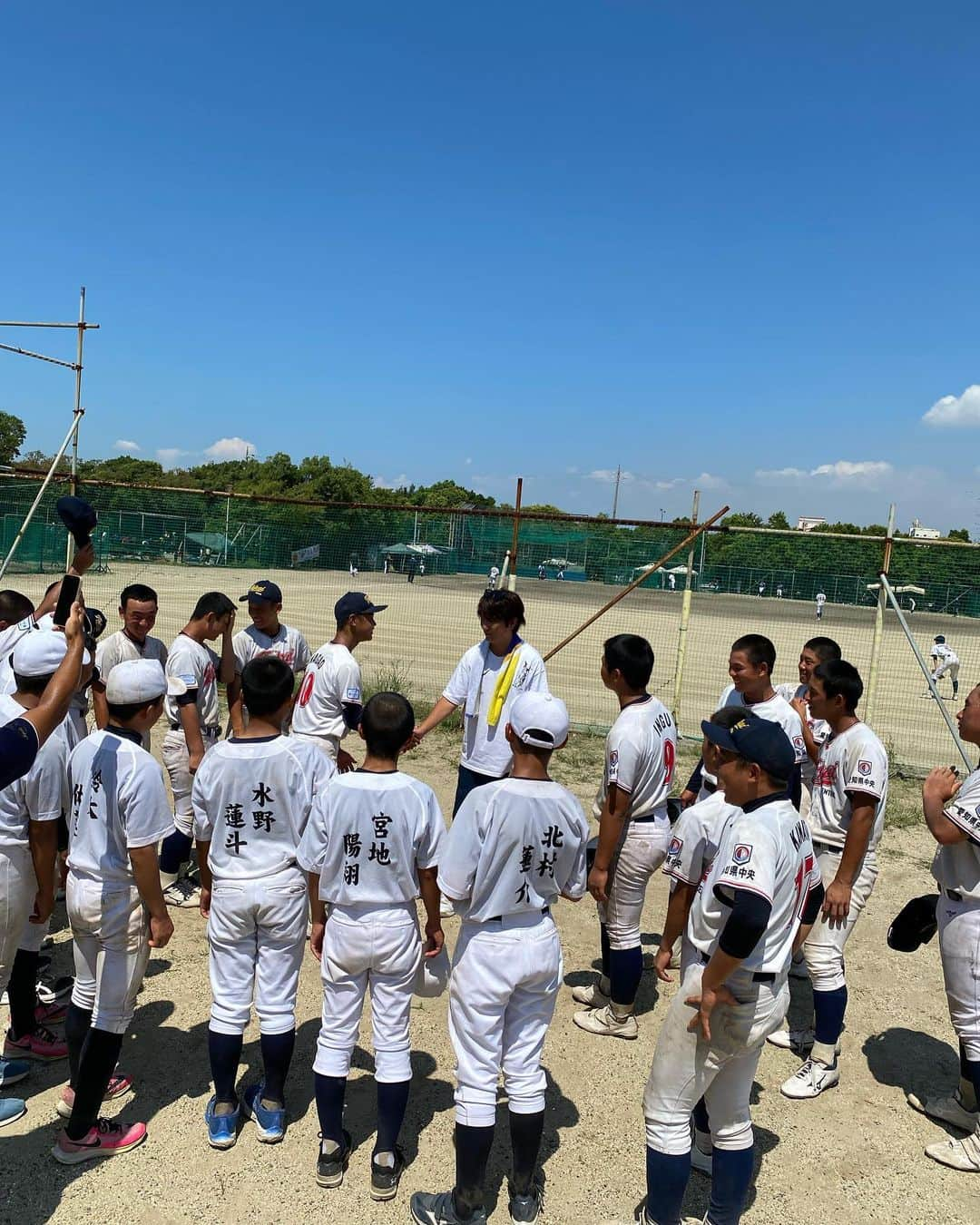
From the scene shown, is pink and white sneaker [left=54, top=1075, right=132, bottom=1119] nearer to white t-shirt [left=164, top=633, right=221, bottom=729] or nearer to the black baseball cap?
white t-shirt [left=164, top=633, right=221, bottom=729]

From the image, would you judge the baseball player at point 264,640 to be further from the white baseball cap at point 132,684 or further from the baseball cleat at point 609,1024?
the baseball cleat at point 609,1024

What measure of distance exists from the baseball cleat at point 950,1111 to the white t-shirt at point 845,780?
3.76 feet

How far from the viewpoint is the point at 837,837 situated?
399 centimetres

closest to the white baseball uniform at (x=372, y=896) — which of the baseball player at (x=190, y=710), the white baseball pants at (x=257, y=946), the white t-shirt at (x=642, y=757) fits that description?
the white baseball pants at (x=257, y=946)

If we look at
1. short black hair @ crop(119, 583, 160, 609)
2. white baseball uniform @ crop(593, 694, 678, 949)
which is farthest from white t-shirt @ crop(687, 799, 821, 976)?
short black hair @ crop(119, 583, 160, 609)

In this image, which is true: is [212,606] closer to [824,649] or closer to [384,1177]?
[384,1177]

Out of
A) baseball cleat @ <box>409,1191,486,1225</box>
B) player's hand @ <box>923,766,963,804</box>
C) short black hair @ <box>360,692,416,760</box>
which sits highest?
short black hair @ <box>360,692,416,760</box>

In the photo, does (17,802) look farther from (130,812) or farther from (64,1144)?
(64,1144)

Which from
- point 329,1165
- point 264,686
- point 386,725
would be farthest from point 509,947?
point 264,686

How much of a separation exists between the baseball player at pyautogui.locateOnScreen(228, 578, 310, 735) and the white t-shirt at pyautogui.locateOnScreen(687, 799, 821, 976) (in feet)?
11.3

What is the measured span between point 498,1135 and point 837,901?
1859mm

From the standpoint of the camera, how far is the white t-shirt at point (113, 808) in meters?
2.96

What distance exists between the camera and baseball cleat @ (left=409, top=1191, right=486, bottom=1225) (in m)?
2.81

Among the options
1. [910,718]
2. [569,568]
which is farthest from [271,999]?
[910,718]
